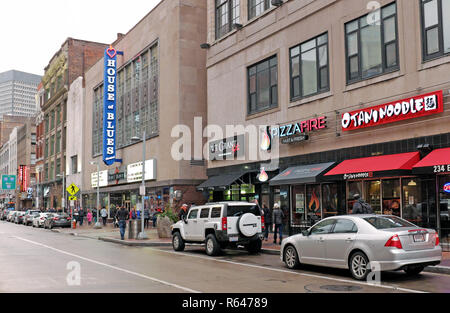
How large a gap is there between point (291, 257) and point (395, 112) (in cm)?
758

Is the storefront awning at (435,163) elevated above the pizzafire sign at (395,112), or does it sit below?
below

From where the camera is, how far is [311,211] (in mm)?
22766

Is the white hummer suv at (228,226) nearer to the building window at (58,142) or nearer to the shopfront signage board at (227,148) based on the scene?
the shopfront signage board at (227,148)

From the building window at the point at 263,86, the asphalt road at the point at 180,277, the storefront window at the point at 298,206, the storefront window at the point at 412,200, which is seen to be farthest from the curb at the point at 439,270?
the building window at the point at 263,86

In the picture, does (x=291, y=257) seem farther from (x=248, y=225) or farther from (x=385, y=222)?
(x=248, y=225)

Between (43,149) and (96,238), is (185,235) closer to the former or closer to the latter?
(96,238)

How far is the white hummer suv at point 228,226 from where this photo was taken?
55.7ft

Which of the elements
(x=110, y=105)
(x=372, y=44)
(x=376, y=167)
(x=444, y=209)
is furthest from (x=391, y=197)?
(x=110, y=105)

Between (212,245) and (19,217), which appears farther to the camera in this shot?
(19,217)

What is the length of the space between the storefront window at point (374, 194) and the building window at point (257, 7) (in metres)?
11.6

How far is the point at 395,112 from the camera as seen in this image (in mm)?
17906
